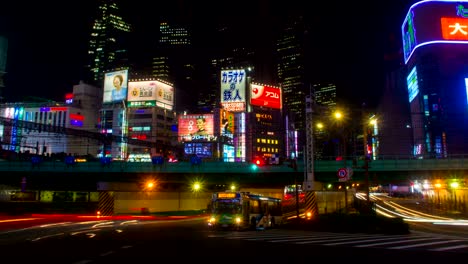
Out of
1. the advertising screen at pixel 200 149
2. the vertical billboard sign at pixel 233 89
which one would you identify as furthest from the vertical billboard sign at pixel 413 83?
the advertising screen at pixel 200 149

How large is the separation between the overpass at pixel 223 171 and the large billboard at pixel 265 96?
6615 centimetres

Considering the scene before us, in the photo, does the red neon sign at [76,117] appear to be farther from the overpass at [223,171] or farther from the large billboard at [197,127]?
the overpass at [223,171]

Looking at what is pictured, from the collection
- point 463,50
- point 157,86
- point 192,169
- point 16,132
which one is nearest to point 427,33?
point 463,50

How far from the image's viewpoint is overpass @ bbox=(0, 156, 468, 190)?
49.5 meters

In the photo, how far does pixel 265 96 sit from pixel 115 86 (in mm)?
46212

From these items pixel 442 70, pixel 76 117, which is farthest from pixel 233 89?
pixel 76 117

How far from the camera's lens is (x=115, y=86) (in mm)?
127125

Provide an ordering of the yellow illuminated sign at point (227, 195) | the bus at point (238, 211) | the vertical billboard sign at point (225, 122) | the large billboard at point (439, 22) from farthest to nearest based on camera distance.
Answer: the vertical billboard sign at point (225, 122) < the large billboard at point (439, 22) < the yellow illuminated sign at point (227, 195) < the bus at point (238, 211)

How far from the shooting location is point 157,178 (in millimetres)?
58062

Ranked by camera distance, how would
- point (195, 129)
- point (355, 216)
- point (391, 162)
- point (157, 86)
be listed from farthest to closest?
point (157, 86) < point (195, 129) < point (391, 162) < point (355, 216)

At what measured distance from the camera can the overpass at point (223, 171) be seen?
49.5 m

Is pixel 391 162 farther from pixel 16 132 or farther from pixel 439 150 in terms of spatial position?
pixel 16 132

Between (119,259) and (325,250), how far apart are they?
7.99 metres

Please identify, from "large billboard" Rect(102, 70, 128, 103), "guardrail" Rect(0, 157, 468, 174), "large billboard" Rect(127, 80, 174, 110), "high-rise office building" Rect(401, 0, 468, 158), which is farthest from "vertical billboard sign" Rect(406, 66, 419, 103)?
"large billboard" Rect(102, 70, 128, 103)
